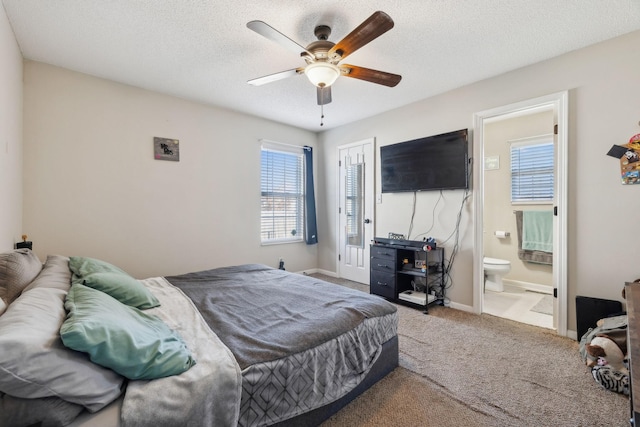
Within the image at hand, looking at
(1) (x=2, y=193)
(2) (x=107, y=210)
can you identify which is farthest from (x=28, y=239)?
(1) (x=2, y=193)

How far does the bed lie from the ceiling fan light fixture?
167cm

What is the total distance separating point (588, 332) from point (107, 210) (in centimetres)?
475

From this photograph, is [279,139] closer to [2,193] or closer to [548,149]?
[2,193]

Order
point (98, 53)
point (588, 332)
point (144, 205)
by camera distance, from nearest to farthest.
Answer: point (588, 332), point (98, 53), point (144, 205)

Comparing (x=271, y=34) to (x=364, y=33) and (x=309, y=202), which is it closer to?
(x=364, y=33)

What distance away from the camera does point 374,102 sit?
3.68m

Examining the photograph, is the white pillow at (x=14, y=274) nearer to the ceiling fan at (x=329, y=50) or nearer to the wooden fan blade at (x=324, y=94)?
the ceiling fan at (x=329, y=50)

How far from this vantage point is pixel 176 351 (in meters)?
1.17

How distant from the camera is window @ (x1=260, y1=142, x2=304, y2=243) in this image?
446 cm

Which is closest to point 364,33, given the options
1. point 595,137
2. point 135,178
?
point 595,137

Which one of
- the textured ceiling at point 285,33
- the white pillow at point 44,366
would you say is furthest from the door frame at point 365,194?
the white pillow at point 44,366

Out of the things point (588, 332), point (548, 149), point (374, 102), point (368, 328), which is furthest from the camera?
point (548, 149)

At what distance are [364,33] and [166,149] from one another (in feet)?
9.13

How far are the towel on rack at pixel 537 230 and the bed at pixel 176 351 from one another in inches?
131
